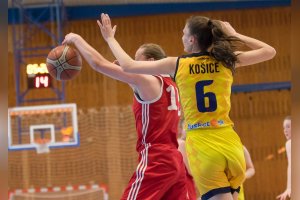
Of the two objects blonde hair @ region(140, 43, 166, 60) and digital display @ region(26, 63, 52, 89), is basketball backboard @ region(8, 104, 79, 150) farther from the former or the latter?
A: blonde hair @ region(140, 43, 166, 60)

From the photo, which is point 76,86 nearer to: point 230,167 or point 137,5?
point 137,5

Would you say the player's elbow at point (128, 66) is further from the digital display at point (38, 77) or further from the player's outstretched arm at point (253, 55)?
the digital display at point (38, 77)

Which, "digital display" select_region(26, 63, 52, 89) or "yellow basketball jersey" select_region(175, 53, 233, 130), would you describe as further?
"digital display" select_region(26, 63, 52, 89)

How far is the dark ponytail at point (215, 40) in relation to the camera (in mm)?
3277

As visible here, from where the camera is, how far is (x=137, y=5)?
15281 millimetres

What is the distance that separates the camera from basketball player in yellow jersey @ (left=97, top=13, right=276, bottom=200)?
324 cm

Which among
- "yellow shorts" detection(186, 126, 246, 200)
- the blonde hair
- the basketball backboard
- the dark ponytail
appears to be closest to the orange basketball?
the blonde hair

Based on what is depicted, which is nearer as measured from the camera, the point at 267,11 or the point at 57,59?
the point at 57,59

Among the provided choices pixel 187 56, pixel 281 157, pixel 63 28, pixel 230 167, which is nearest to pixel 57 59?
pixel 187 56

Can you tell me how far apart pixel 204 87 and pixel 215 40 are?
31 cm

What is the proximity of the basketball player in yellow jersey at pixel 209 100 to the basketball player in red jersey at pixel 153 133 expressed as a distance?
40cm

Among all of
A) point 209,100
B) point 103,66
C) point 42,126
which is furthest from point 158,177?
point 42,126

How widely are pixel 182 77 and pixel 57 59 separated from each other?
1408mm

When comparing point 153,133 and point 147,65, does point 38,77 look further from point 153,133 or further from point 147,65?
point 147,65
